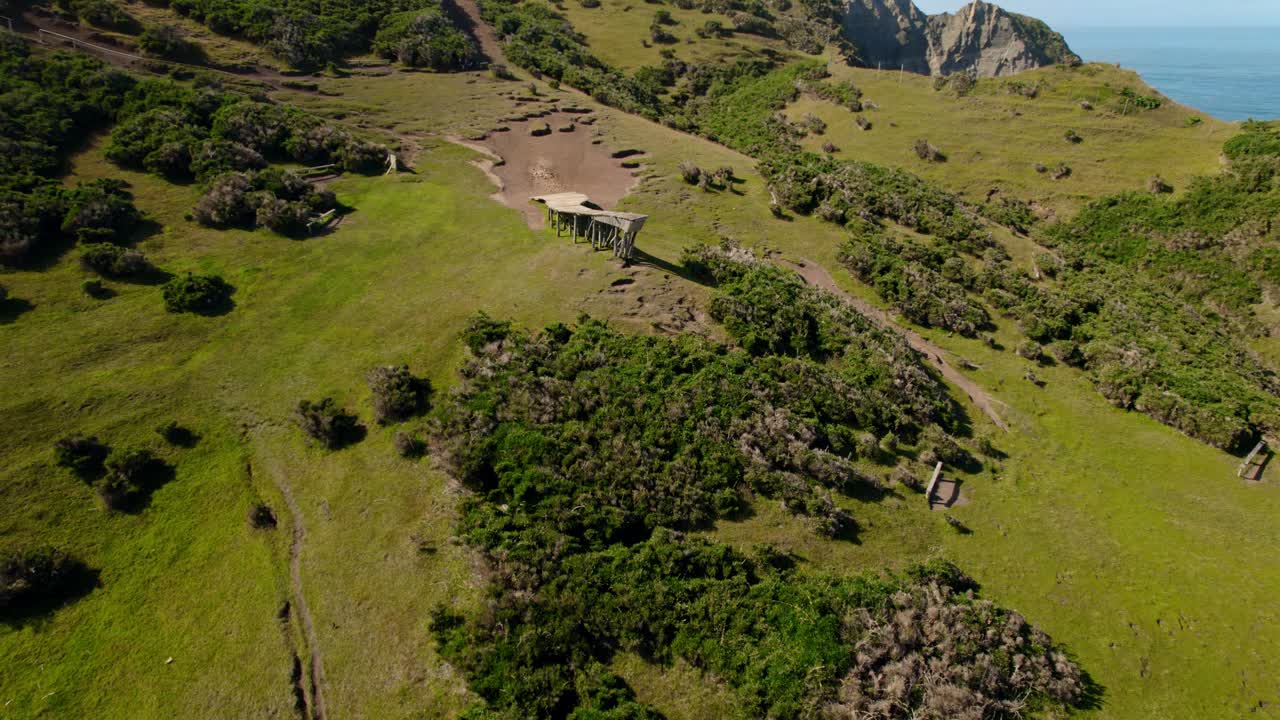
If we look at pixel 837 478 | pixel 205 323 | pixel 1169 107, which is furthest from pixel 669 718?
pixel 1169 107

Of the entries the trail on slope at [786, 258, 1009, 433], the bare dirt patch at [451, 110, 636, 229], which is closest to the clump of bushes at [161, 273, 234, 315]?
the bare dirt patch at [451, 110, 636, 229]

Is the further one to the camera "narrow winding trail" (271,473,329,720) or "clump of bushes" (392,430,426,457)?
"clump of bushes" (392,430,426,457)

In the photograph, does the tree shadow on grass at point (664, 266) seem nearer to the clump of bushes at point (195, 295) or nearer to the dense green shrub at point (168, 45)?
the clump of bushes at point (195, 295)

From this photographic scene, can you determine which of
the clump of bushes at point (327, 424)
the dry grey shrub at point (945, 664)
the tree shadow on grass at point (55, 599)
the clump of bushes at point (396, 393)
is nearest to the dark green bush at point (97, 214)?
the clump of bushes at point (327, 424)

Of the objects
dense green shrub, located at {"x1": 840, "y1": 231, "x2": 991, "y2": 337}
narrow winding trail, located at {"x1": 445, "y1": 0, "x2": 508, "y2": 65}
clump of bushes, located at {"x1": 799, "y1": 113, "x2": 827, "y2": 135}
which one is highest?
narrow winding trail, located at {"x1": 445, "y1": 0, "x2": 508, "y2": 65}

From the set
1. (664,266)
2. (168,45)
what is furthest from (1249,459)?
(168,45)

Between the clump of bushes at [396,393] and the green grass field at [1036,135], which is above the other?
the green grass field at [1036,135]

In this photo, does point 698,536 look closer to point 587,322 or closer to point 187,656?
point 587,322

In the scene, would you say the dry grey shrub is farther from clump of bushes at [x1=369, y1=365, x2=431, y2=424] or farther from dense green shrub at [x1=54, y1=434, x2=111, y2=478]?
dense green shrub at [x1=54, y1=434, x2=111, y2=478]
